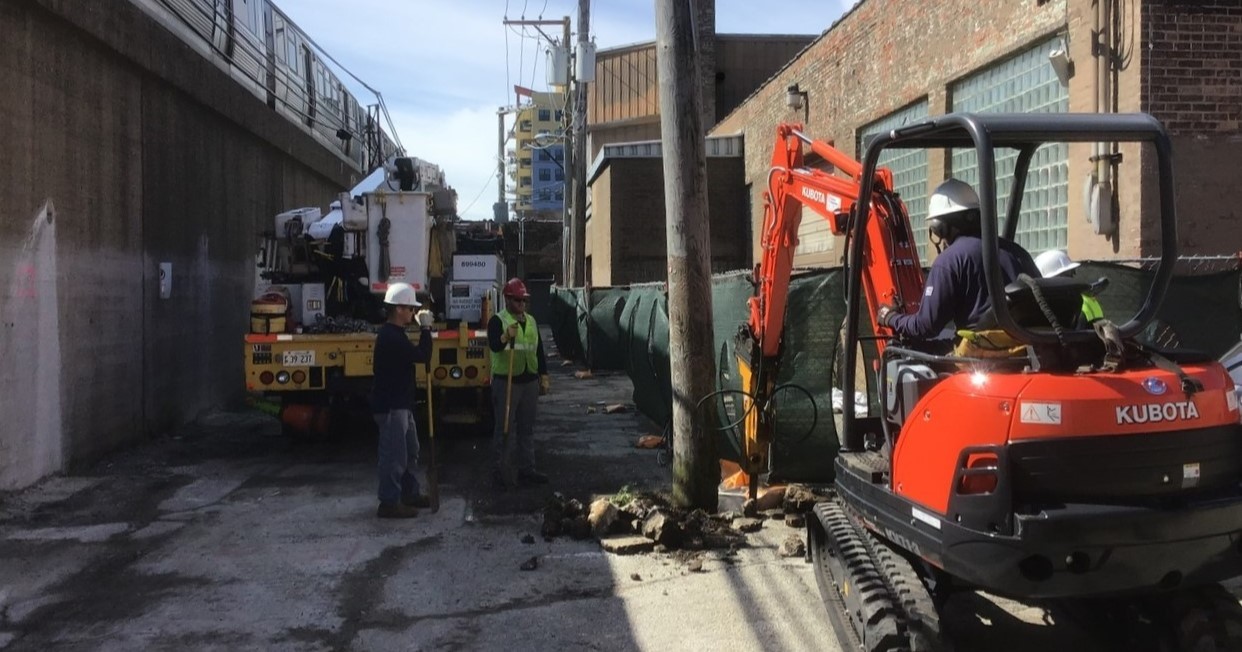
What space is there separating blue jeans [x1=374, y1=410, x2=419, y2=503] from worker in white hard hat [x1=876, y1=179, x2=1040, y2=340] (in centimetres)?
466

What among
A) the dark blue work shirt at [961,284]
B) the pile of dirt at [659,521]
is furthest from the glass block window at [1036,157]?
the dark blue work shirt at [961,284]

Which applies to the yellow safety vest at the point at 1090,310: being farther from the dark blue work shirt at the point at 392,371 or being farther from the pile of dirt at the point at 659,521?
the dark blue work shirt at the point at 392,371

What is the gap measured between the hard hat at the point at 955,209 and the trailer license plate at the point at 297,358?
290 inches

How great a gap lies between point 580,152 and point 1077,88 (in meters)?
17.2

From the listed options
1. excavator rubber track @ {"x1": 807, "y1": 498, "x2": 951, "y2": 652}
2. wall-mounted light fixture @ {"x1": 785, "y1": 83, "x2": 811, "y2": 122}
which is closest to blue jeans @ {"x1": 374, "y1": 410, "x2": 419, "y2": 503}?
excavator rubber track @ {"x1": 807, "y1": 498, "x2": 951, "y2": 652}

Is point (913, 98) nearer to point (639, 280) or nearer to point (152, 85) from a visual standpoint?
point (152, 85)

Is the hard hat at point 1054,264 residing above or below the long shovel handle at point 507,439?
above

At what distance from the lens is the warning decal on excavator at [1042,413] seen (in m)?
3.69

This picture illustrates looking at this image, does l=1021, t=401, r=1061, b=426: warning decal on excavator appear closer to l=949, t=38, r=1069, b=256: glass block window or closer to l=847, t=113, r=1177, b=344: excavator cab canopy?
l=847, t=113, r=1177, b=344: excavator cab canopy

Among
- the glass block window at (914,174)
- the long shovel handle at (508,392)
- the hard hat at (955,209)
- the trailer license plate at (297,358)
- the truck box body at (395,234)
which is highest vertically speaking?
the glass block window at (914,174)

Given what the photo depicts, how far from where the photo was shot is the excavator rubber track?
4.16 m

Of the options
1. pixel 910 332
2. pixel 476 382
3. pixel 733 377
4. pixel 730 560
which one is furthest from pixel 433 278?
pixel 910 332

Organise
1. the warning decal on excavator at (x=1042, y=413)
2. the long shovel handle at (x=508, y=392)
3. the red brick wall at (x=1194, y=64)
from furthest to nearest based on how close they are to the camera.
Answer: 1. the long shovel handle at (x=508, y=392)
2. the red brick wall at (x=1194, y=64)
3. the warning decal on excavator at (x=1042, y=413)

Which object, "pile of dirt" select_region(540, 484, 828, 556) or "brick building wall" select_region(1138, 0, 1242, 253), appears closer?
"pile of dirt" select_region(540, 484, 828, 556)
